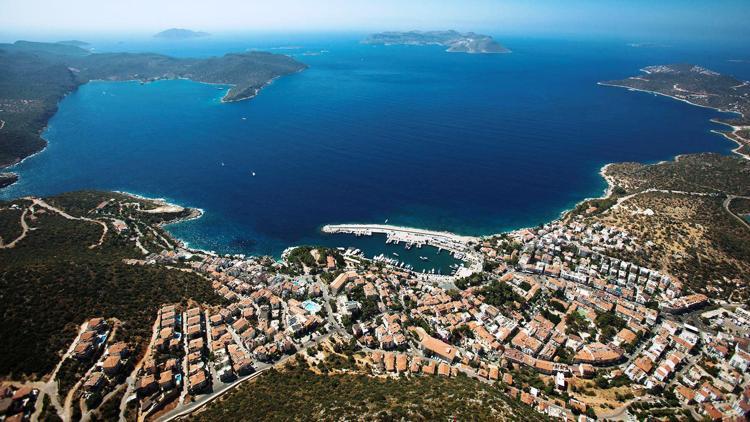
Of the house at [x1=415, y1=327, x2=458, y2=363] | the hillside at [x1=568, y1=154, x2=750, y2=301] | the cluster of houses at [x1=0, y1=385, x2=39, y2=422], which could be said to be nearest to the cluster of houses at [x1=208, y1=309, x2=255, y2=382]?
the cluster of houses at [x1=0, y1=385, x2=39, y2=422]

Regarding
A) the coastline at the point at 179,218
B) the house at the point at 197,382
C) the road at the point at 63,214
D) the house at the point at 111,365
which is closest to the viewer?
the house at the point at 111,365

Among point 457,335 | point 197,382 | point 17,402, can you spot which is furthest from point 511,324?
point 17,402

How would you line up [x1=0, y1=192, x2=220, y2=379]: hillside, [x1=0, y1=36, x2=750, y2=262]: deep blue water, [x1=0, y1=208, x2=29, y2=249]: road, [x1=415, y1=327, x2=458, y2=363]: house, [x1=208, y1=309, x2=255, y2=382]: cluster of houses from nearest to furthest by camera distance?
[x1=0, y1=192, x2=220, y2=379]: hillside < [x1=208, y1=309, x2=255, y2=382]: cluster of houses < [x1=415, y1=327, x2=458, y2=363]: house < [x1=0, y1=208, x2=29, y2=249]: road < [x1=0, y1=36, x2=750, y2=262]: deep blue water

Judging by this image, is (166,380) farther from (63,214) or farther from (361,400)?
(63,214)

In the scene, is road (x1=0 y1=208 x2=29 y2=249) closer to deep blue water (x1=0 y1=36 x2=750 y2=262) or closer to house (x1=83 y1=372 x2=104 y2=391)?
deep blue water (x1=0 y1=36 x2=750 y2=262)

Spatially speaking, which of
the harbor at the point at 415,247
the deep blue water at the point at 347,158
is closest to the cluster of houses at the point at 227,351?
the deep blue water at the point at 347,158

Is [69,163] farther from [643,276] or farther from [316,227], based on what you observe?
[643,276]

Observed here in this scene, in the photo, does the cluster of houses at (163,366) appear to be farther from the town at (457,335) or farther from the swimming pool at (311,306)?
the swimming pool at (311,306)

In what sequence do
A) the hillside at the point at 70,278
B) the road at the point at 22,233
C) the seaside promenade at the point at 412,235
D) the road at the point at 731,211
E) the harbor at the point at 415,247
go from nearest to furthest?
the hillside at the point at 70,278 < the road at the point at 22,233 < the harbor at the point at 415,247 < the road at the point at 731,211 < the seaside promenade at the point at 412,235
